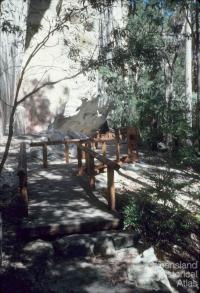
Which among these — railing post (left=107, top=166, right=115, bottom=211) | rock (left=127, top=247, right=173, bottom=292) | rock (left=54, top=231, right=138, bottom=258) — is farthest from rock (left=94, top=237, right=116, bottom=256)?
railing post (left=107, top=166, right=115, bottom=211)

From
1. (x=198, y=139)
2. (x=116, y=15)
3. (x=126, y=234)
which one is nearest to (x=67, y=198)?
(x=126, y=234)

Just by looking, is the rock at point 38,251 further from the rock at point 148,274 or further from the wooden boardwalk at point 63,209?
the rock at point 148,274

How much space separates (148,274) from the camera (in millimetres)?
6625

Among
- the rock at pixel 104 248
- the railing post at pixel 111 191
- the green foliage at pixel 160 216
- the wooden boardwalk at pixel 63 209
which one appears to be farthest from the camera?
the railing post at pixel 111 191

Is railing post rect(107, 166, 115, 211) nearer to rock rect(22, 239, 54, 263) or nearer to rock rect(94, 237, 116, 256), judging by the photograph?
rock rect(94, 237, 116, 256)

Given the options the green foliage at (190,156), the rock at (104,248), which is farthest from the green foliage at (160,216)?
the green foliage at (190,156)

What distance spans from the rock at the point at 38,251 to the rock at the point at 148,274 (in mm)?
1429

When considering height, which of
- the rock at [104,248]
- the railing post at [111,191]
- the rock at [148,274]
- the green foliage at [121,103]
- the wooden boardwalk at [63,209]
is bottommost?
the rock at [148,274]

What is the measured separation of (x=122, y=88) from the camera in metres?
25.8

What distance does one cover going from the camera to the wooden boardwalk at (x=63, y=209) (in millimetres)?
7719

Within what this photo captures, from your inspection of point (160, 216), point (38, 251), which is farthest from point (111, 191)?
point (38, 251)

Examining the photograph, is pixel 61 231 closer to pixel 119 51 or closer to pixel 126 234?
pixel 126 234

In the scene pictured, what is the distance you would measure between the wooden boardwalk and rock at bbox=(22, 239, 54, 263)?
30 centimetres

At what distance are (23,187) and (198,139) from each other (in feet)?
28.3
